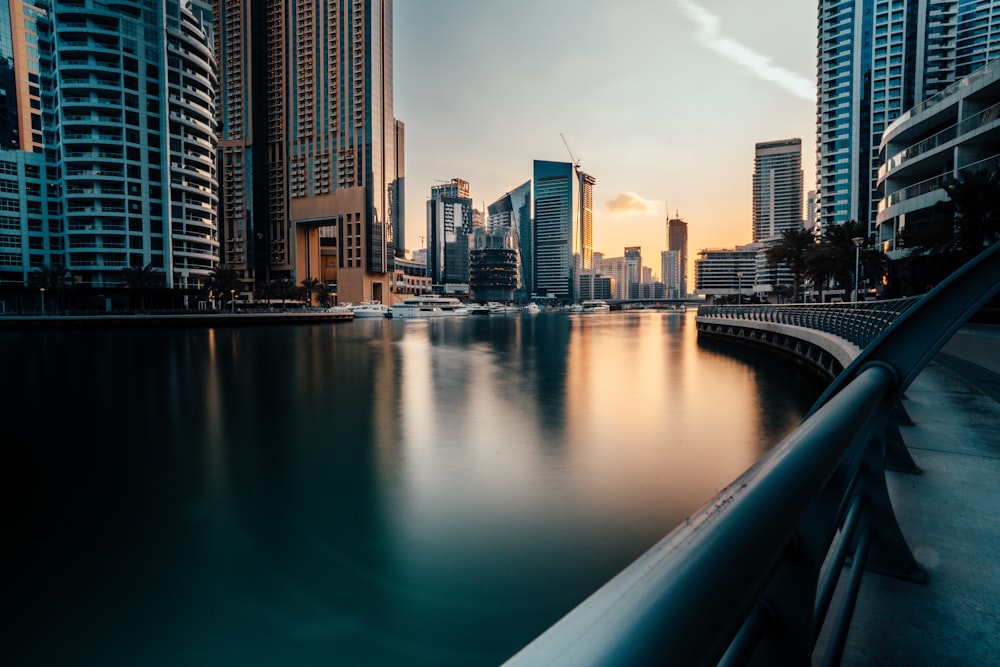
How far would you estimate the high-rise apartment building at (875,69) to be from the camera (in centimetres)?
10881

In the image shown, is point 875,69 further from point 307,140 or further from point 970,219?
point 307,140

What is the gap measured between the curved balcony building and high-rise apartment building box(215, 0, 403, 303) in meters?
100

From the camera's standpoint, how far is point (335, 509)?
31.8ft

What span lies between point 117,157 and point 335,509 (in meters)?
90.4

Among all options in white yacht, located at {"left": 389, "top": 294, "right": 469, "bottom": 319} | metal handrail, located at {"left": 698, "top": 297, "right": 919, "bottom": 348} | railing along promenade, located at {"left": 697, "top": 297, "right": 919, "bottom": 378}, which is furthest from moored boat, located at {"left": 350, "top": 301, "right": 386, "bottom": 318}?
metal handrail, located at {"left": 698, "top": 297, "right": 919, "bottom": 348}

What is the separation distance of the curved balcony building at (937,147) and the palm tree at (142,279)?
84.7 meters

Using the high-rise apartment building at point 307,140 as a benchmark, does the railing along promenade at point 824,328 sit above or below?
below

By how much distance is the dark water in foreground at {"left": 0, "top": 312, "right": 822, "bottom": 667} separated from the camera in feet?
20.9

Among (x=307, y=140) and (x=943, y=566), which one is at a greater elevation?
(x=307, y=140)

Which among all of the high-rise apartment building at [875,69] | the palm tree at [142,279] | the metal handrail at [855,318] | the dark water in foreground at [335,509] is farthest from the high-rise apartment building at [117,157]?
the high-rise apartment building at [875,69]

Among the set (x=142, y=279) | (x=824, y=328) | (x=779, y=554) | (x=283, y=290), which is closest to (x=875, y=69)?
(x=824, y=328)

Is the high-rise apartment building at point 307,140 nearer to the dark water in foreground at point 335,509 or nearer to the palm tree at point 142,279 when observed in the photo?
the palm tree at point 142,279

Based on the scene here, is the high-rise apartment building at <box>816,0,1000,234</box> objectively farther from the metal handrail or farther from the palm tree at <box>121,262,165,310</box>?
the palm tree at <box>121,262,165,310</box>

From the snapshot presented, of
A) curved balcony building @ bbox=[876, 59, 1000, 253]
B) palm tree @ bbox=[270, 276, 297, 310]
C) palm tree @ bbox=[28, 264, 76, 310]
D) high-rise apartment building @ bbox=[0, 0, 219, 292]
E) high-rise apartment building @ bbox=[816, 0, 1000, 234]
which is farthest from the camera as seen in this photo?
high-rise apartment building @ bbox=[816, 0, 1000, 234]
